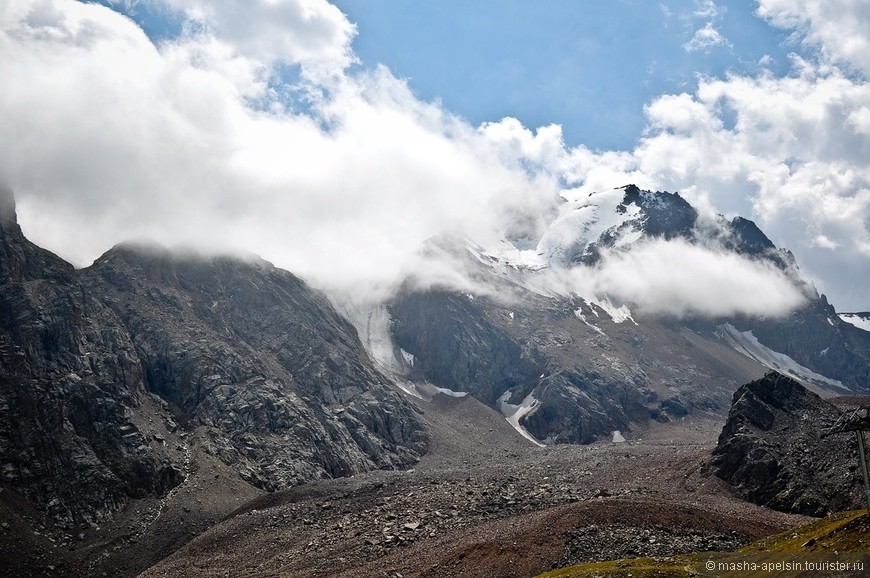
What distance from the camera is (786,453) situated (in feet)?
467

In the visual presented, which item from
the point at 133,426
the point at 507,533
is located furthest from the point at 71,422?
the point at 507,533

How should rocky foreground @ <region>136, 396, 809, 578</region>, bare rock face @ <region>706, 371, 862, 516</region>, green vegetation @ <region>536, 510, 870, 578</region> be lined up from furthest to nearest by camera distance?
bare rock face @ <region>706, 371, 862, 516</region>
rocky foreground @ <region>136, 396, 809, 578</region>
green vegetation @ <region>536, 510, 870, 578</region>

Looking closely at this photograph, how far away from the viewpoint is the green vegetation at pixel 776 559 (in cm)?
5700

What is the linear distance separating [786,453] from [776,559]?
8991cm

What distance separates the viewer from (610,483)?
484ft

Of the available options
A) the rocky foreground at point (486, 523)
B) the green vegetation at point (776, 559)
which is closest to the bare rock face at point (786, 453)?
the rocky foreground at point (486, 523)

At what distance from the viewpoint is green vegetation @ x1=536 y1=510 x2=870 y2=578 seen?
5700 centimetres

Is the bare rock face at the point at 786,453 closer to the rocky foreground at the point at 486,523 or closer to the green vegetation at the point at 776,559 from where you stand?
the rocky foreground at the point at 486,523

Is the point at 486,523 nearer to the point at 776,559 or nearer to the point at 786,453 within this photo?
the point at 776,559

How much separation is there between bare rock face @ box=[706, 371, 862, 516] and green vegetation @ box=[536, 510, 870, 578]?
44642 millimetres

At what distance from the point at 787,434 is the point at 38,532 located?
512ft

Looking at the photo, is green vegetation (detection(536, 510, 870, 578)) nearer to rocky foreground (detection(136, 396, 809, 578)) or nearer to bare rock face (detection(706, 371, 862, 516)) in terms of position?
rocky foreground (detection(136, 396, 809, 578))

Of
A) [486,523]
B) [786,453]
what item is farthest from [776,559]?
[786,453]

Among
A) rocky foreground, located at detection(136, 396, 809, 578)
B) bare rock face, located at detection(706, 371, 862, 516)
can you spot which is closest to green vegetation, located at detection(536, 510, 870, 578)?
rocky foreground, located at detection(136, 396, 809, 578)
